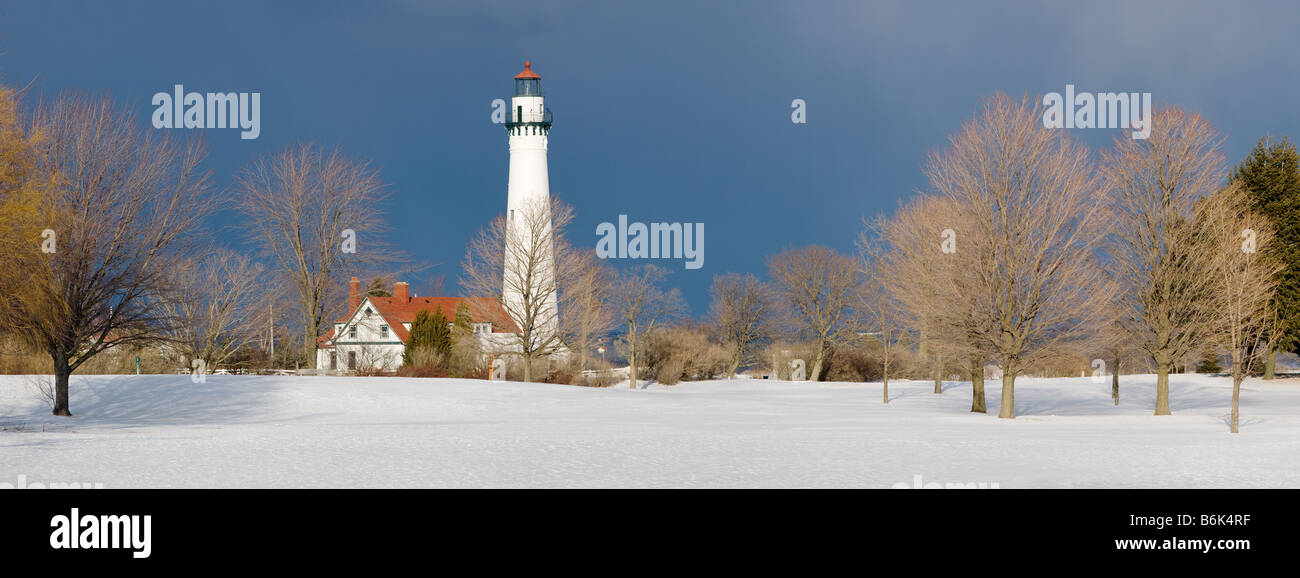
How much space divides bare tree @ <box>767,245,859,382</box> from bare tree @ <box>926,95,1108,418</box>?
36044 mm

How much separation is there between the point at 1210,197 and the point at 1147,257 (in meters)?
2.69

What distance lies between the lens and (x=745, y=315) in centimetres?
7562

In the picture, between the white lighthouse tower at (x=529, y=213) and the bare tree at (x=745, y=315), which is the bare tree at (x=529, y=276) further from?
the bare tree at (x=745, y=315)

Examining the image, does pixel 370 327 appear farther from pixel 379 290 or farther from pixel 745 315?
pixel 745 315

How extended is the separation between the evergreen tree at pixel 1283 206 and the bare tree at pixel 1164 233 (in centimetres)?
2381

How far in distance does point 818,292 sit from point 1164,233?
3894cm

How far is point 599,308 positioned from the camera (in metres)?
52.7

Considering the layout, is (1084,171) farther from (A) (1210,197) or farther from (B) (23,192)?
(B) (23,192)

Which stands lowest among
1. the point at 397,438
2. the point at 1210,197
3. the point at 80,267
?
the point at 397,438

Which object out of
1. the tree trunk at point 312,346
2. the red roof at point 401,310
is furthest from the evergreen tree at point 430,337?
the tree trunk at point 312,346

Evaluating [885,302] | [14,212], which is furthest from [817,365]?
[14,212]
